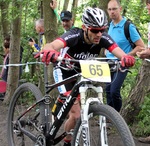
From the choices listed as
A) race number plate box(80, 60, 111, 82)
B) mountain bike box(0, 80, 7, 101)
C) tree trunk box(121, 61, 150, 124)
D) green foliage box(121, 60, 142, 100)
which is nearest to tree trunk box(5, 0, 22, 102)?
mountain bike box(0, 80, 7, 101)

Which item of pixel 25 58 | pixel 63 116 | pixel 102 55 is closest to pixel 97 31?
pixel 63 116

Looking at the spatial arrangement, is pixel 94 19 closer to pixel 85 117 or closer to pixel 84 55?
pixel 84 55

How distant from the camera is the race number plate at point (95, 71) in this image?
3182 millimetres

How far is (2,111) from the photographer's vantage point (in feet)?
25.7

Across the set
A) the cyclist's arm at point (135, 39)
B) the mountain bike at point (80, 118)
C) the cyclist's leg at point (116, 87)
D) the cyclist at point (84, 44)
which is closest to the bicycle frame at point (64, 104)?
the mountain bike at point (80, 118)

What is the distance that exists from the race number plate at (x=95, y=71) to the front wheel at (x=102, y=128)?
0.27 meters

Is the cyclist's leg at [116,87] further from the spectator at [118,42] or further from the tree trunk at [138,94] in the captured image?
the tree trunk at [138,94]

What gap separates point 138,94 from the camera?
17.7ft

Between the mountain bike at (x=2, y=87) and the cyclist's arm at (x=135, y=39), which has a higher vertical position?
the cyclist's arm at (x=135, y=39)

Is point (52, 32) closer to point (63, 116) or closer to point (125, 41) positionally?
point (125, 41)

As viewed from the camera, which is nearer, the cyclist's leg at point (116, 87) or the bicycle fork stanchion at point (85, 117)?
the bicycle fork stanchion at point (85, 117)

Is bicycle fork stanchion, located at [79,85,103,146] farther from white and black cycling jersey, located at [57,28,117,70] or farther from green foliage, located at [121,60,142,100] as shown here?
green foliage, located at [121,60,142,100]

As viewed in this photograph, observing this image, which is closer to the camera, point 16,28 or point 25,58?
point 16,28

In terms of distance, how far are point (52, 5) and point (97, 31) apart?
8.94 feet
